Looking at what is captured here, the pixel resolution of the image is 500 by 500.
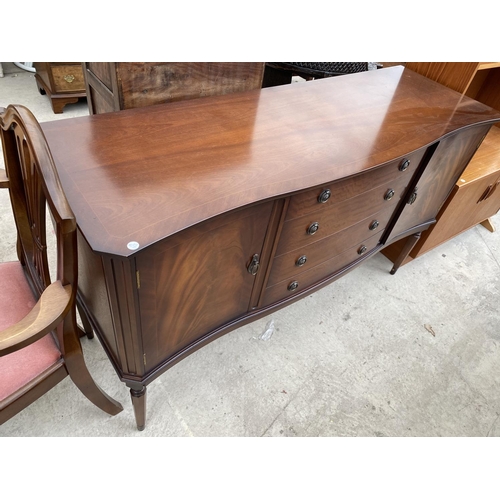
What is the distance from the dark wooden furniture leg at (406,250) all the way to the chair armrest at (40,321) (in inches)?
64.0

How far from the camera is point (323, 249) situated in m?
1.34

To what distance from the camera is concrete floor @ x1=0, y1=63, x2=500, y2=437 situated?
141 cm

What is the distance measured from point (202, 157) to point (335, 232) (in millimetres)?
551

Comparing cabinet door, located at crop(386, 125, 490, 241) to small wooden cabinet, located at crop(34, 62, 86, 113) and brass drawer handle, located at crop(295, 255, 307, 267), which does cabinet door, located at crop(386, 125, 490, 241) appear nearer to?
brass drawer handle, located at crop(295, 255, 307, 267)

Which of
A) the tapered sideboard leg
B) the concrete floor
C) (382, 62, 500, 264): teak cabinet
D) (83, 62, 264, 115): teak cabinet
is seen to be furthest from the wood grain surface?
the concrete floor

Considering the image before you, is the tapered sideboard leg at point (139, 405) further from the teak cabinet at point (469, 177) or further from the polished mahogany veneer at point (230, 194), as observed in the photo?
the teak cabinet at point (469, 177)

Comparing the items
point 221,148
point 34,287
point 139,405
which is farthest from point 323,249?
point 34,287

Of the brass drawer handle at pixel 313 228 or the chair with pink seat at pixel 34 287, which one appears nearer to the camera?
the chair with pink seat at pixel 34 287

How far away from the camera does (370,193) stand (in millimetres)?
1265

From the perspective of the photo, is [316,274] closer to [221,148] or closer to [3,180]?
[221,148]

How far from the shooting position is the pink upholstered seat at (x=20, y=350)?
3.01ft

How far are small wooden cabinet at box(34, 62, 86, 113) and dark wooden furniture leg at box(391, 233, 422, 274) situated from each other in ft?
7.99

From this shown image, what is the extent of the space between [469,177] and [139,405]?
5.87 ft

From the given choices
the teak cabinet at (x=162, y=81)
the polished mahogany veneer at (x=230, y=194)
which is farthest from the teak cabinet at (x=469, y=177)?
the teak cabinet at (x=162, y=81)
